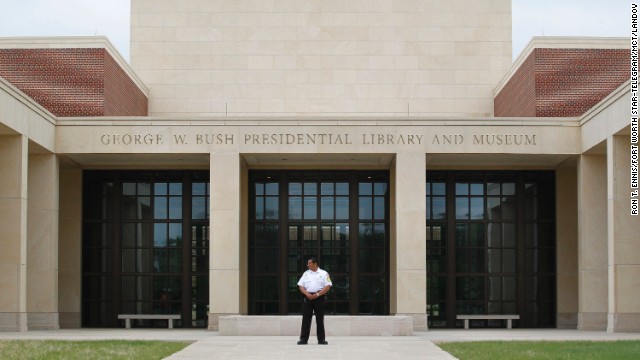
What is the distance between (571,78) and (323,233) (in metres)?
9.59

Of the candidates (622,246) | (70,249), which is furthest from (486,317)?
(70,249)

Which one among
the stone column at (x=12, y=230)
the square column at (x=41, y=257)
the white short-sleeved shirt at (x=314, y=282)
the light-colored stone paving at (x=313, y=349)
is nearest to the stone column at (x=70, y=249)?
the square column at (x=41, y=257)

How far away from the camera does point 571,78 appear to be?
31.5 metres

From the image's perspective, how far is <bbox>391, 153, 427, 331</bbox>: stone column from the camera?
96.6 feet

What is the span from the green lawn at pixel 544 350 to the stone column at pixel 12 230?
12222 mm

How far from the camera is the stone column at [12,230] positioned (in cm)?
2705

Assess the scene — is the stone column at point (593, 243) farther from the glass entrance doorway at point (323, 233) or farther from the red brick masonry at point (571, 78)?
the glass entrance doorway at point (323, 233)

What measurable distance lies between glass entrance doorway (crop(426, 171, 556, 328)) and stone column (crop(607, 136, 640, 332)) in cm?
610

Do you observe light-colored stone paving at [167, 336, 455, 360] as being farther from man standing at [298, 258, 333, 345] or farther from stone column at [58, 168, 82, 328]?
stone column at [58, 168, 82, 328]

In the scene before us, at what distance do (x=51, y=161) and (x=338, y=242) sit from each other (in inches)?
388

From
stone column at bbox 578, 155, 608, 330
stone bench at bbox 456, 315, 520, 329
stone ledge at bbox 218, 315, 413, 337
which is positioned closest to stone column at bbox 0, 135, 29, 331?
stone ledge at bbox 218, 315, 413, 337

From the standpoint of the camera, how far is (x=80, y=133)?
29.9 m

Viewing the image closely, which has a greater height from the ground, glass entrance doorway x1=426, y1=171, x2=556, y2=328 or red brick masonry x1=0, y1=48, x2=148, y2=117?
red brick masonry x1=0, y1=48, x2=148, y2=117

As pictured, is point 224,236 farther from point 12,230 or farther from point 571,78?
point 571,78
